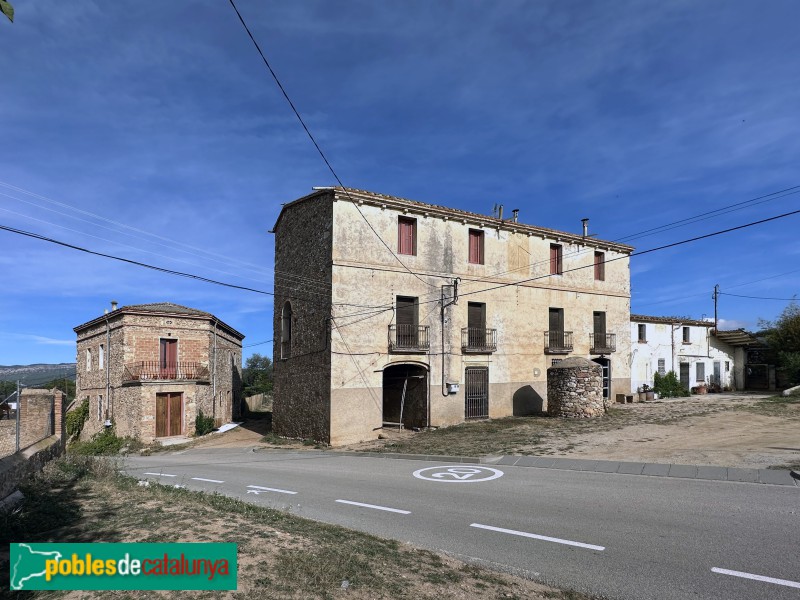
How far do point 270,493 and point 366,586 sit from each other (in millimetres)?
6202

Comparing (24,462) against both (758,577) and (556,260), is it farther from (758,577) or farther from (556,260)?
(556,260)

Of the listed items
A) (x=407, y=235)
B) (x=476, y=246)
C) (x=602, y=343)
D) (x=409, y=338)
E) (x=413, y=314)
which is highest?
(x=407, y=235)

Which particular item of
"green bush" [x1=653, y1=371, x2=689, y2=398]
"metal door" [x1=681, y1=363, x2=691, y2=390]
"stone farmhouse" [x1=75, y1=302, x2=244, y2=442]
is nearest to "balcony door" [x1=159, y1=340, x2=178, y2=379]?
"stone farmhouse" [x1=75, y1=302, x2=244, y2=442]

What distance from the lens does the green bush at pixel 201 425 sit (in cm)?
2823

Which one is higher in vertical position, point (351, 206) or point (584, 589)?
point (351, 206)

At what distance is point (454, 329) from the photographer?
23.3 meters

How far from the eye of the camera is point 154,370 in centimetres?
2798

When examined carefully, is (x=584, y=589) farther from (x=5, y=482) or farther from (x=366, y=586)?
(x=5, y=482)

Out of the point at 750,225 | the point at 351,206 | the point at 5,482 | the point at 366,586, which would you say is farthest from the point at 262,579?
the point at 351,206

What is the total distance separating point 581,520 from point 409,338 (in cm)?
1494

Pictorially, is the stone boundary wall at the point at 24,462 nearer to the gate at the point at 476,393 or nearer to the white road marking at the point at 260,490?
the white road marking at the point at 260,490

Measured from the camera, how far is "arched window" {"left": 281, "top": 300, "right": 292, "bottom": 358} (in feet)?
79.6

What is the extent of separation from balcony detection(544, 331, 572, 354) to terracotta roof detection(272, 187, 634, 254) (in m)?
4.98

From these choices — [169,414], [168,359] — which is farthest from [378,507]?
[168,359]
